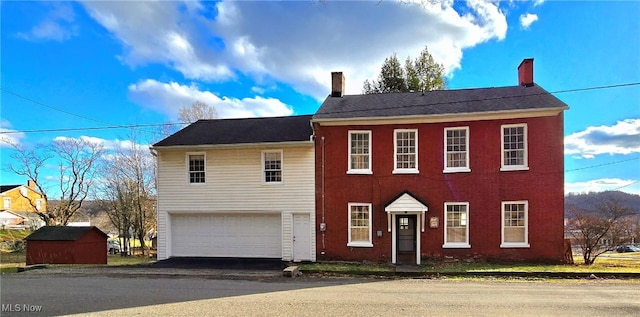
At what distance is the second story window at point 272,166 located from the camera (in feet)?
55.7

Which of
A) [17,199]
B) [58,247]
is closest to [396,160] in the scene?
[58,247]

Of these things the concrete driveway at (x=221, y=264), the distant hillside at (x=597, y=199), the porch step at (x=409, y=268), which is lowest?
the concrete driveway at (x=221, y=264)

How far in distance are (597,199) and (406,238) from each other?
14.2m

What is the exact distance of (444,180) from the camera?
1584 cm

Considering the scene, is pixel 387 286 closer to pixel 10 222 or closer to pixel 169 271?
pixel 169 271

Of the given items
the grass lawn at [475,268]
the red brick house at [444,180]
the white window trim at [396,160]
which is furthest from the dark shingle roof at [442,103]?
the grass lawn at [475,268]

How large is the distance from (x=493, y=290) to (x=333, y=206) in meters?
7.67

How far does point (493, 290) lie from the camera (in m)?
10.1

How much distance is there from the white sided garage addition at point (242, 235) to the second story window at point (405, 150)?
466 centimetres

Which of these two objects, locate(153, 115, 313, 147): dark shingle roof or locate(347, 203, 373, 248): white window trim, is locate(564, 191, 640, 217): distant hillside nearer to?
locate(347, 203, 373, 248): white window trim

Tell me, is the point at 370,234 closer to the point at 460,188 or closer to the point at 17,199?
the point at 460,188

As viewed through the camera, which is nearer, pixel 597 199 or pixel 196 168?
pixel 196 168

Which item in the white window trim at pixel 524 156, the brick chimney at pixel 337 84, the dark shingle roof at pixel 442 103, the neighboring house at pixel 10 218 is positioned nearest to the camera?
the white window trim at pixel 524 156

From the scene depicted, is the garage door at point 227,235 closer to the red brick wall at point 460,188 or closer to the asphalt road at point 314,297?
the red brick wall at point 460,188
